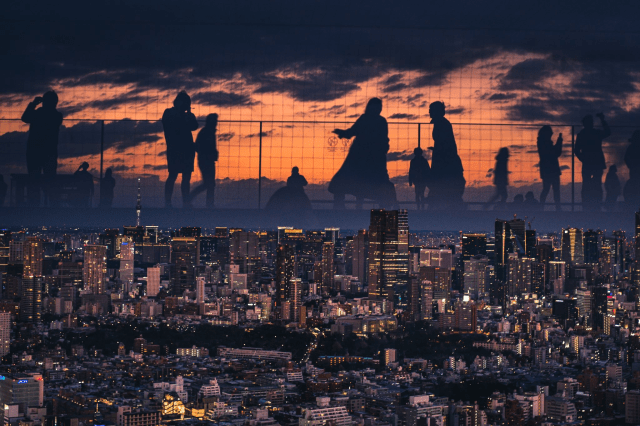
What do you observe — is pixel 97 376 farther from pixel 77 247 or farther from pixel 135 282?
pixel 135 282

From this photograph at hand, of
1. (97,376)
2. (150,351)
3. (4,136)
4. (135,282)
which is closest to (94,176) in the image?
(4,136)

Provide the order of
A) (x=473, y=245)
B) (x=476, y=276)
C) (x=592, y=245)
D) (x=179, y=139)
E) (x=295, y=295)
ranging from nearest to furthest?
(x=179, y=139) → (x=592, y=245) → (x=473, y=245) → (x=295, y=295) → (x=476, y=276)

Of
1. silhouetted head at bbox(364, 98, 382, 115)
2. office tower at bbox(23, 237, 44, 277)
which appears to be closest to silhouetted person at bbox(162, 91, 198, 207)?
silhouetted head at bbox(364, 98, 382, 115)

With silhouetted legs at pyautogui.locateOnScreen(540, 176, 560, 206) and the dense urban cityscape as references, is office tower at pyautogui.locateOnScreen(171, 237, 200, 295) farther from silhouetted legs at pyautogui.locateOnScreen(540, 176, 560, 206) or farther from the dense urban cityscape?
silhouetted legs at pyautogui.locateOnScreen(540, 176, 560, 206)

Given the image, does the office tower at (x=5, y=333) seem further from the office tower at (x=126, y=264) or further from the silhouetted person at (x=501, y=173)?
the silhouetted person at (x=501, y=173)

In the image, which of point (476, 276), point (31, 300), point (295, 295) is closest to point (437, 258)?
point (476, 276)

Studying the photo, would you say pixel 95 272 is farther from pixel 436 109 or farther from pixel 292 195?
pixel 436 109
